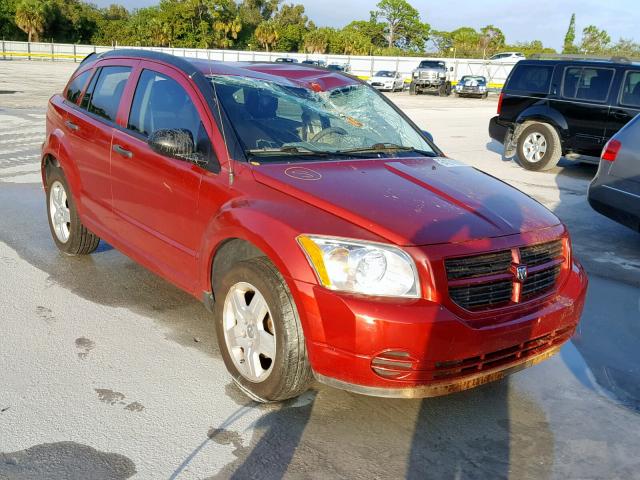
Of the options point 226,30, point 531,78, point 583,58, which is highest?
point 226,30

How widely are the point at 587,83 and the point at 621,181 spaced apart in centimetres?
517

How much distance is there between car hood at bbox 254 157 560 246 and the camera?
10.3ft

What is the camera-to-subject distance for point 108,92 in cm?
500

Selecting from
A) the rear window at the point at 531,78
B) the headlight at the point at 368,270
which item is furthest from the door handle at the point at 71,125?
the rear window at the point at 531,78

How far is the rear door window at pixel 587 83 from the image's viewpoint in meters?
10.8

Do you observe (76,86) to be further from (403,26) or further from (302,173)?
(403,26)

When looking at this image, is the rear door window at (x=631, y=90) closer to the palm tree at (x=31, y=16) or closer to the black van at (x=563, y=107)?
the black van at (x=563, y=107)

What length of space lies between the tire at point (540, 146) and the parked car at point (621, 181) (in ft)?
15.6

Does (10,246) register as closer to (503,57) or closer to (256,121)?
(256,121)

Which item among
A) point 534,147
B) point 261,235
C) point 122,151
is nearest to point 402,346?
point 261,235

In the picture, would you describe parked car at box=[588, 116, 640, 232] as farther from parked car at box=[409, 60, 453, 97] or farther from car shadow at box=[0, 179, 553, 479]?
parked car at box=[409, 60, 453, 97]

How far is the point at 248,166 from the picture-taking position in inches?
142

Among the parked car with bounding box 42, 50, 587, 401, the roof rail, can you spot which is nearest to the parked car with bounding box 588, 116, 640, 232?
the parked car with bounding box 42, 50, 587, 401

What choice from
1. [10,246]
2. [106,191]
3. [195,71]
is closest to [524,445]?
[195,71]
